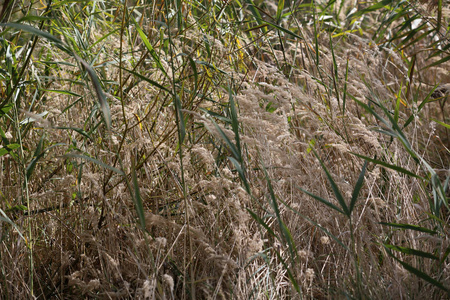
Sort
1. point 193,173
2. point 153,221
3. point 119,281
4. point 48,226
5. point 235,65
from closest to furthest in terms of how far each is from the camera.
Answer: point 153,221, point 119,281, point 48,226, point 193,173, point 235,65

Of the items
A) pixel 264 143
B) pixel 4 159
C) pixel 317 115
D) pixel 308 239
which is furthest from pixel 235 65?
pixel 4 159

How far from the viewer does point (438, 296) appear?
1.12 m

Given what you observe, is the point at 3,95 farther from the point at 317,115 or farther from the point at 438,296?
the point at 438,296

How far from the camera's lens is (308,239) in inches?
57.9

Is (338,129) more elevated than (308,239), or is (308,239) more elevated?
(338,129)

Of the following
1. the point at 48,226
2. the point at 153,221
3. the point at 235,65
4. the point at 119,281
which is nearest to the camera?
the point at 153,221

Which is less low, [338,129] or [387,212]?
[338,129]

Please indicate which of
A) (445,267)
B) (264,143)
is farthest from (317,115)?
(445,267)

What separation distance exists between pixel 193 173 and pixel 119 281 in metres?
0.43

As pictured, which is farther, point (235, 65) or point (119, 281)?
point (235, 65)

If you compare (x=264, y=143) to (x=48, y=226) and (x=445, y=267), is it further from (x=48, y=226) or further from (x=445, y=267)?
(x=48, y=226)

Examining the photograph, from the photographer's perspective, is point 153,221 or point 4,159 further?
point 4,159

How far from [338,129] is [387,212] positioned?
14.8 inches

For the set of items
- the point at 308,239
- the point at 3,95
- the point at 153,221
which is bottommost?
the point at 308,239
